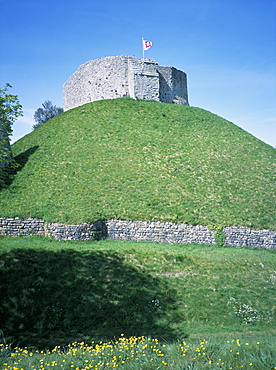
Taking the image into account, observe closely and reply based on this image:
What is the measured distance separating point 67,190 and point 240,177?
17.3 meters

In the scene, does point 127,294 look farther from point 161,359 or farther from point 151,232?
point 151,232

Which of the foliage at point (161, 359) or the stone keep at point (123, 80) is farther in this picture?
the stone keep at point (123, 80)

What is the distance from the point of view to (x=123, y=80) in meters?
43.1

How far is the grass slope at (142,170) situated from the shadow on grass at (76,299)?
582 cm

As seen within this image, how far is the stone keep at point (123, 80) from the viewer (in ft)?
139

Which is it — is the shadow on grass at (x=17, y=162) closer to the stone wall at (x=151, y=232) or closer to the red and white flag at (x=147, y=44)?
the stone wall at (x=151, y=232)

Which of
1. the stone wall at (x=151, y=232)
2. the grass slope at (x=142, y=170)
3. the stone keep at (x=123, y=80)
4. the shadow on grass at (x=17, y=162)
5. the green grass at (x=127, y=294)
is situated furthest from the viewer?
the stone keep at (x=123, y=80)

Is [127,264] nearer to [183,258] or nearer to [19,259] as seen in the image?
[183,258]

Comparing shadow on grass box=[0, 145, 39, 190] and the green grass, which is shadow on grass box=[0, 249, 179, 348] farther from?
shadow on grass box=[0, 145, 39, 190]

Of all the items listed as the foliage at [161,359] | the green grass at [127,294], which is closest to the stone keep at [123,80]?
the green grass at [127,294]

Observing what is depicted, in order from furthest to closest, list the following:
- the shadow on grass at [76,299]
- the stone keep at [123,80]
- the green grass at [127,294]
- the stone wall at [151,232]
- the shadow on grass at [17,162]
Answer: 1. the stone keep at [123,80]
2. the shadow on grass at [17,162]
3. the stone wall at [151,232]
4. the green grass at [127,294]
5. the shadow on grass at [76,299]

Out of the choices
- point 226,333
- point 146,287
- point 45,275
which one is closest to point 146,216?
point 146,287

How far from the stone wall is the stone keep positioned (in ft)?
86.6

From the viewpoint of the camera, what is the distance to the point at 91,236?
21.1 meters
